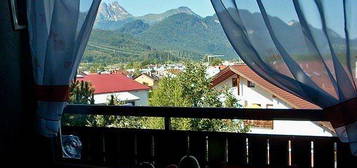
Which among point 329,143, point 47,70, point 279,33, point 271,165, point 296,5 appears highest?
point 296,5

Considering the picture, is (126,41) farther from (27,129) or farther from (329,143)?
(329,143)

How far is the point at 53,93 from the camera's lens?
245 centimetres

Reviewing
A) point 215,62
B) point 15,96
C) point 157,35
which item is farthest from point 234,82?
point 15,96

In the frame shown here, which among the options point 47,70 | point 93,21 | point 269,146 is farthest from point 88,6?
point 269,146

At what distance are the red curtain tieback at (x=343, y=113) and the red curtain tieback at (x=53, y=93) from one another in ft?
5.08

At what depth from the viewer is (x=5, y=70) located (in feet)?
8.21

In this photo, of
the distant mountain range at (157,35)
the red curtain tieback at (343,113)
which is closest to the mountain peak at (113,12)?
the distant mountain range at (157,35)

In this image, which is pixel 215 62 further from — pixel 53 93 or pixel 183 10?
pixel 53 93

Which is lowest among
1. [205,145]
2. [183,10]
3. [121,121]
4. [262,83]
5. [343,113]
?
[205,145]

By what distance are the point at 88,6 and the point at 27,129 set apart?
974 millimetres

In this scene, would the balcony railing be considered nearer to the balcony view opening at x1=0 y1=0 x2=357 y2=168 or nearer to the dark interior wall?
the balcony view opening at x1=0 y1=0 x2=357 y2=168

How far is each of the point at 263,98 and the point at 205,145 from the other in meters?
0.46

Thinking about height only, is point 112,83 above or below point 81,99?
above

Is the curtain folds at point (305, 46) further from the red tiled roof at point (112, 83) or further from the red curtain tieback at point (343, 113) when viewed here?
the red tiled roof at point (112, 83)
